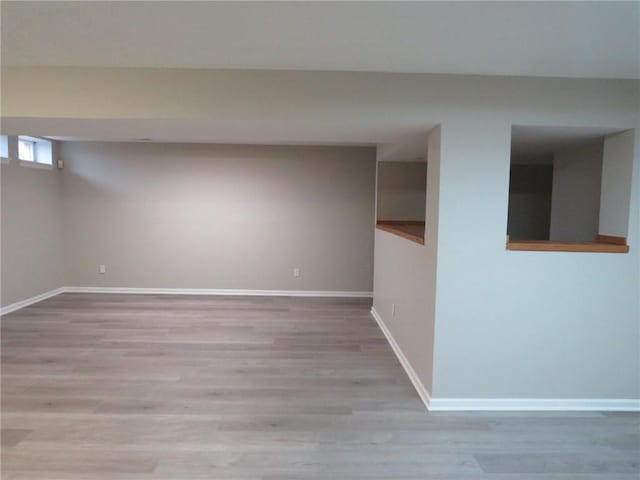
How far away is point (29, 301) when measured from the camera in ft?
15.7

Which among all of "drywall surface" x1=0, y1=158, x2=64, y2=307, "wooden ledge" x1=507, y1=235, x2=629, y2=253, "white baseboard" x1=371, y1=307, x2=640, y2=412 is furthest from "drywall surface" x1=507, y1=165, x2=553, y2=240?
"drywall surface" x1=0, y1=158, x2=64, y2=307

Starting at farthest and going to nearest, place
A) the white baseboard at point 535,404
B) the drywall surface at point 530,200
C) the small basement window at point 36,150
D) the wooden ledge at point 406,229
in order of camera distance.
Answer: the drywall surface at point 530,200, the small basement window at point 36,150, the wooden ledge at point 406,229, the white baseboard at point 535,404

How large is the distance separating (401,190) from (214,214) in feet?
9.24

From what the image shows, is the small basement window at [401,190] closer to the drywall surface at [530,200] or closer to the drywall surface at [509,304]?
the drywall surface at [530,200]

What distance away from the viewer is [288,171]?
544cm

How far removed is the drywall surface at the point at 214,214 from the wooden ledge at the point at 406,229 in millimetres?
965

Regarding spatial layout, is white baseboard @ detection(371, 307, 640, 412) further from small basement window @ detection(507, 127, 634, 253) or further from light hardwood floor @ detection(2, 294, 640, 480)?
small basement window @ detection(507, 127, 634, 253)

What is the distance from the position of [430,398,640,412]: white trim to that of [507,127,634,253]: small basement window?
1057mm

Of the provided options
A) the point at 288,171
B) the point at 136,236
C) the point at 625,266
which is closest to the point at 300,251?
the point at 288,171

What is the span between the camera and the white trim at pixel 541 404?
249cm

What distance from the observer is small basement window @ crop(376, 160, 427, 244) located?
14.7ft

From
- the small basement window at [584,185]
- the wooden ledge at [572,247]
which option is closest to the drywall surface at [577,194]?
the small basement window at [584,185]

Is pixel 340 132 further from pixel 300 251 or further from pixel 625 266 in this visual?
pixel 300 251

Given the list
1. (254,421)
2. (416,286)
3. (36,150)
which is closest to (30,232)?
(36,150)
